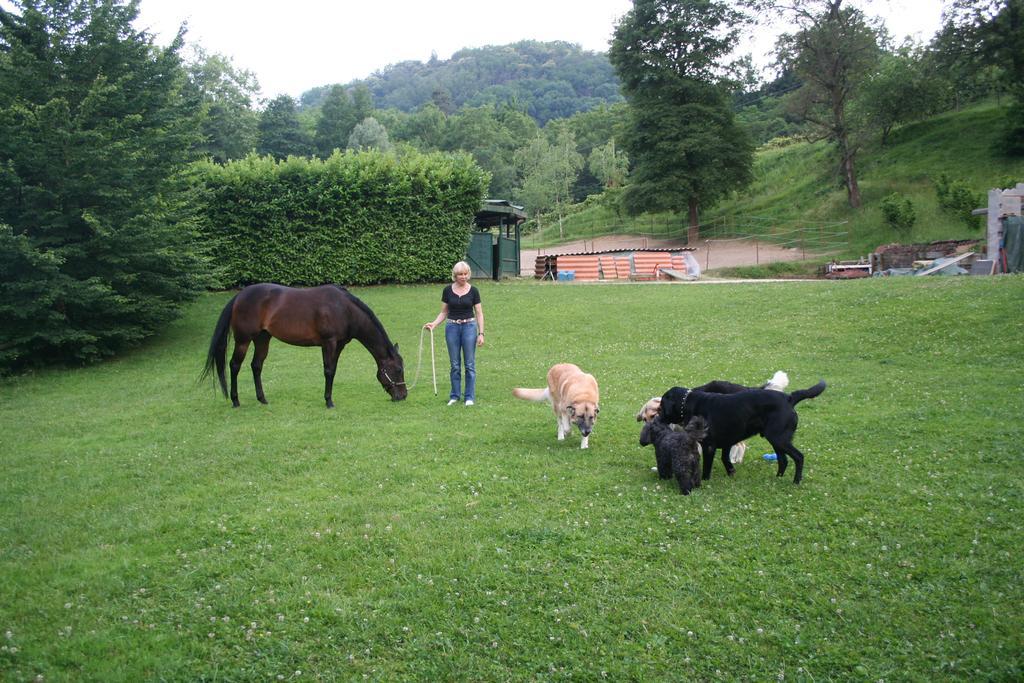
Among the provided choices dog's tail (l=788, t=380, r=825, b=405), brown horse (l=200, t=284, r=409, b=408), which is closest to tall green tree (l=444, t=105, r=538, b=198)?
brown horse (l=200, t=284, r=409, b=408)

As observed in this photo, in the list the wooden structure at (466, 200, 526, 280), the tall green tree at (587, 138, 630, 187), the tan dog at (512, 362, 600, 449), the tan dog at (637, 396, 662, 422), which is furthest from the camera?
the tall green tree at (587, 138, 630, 187)

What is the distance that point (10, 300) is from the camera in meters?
17.2

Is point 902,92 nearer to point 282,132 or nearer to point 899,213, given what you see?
point 899,213

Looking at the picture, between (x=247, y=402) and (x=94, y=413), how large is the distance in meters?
2.76

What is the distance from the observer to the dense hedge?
26906 mm

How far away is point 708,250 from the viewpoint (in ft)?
139

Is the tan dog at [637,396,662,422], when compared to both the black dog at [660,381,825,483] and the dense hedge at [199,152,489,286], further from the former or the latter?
the dense hedge at [199,152,489,286]

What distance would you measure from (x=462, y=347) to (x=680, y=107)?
135ft

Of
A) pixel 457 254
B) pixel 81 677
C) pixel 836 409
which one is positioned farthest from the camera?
pixel 457 254

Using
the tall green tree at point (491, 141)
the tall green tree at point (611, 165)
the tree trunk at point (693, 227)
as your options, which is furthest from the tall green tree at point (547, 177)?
the tree trunk at point (693, 227)

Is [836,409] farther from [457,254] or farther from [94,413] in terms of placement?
[457,254]

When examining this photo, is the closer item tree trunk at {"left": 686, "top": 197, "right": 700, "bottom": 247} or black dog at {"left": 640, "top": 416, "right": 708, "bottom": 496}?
black dog at {"left": 640, "top": 416, "right": 708, "bottom": 496}

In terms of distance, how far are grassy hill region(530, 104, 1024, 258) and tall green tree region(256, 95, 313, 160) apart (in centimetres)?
3801


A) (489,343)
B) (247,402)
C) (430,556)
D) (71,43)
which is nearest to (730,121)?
(489,343)
